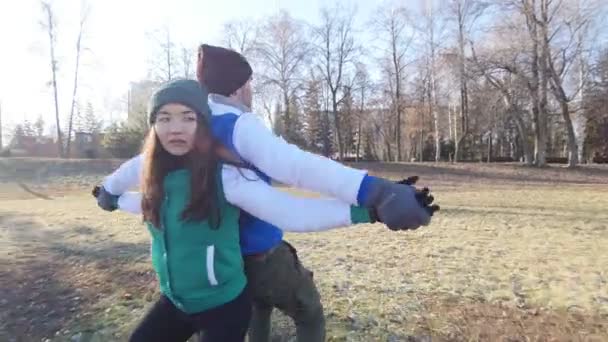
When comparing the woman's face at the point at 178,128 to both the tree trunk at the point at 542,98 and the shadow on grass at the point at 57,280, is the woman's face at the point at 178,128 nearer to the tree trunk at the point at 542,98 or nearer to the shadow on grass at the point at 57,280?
the shadow on grass at the point at 57,280

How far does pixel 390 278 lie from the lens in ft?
17.9

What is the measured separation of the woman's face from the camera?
189cm

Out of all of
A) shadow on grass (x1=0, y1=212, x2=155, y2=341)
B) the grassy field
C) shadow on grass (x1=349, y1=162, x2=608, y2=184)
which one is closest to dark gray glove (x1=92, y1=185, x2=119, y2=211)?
the grassy field

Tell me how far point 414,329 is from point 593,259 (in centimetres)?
360

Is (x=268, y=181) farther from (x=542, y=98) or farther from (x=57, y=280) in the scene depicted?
(x=542, y=98)

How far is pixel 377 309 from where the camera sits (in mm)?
4371

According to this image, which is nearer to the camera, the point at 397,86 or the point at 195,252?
the point at 195,252

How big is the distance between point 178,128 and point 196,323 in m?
0.73

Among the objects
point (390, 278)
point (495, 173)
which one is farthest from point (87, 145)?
point (390, 278)

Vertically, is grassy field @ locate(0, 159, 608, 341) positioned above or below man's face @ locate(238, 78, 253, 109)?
below

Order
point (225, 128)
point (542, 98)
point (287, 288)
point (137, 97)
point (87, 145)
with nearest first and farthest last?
point (225, 128)
point (287, 288)
point (542, 98)
point (137, 97)
point (87, 145)

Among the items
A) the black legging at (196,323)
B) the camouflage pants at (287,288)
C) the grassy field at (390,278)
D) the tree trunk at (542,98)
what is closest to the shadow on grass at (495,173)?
the tree trunk at (542,98)

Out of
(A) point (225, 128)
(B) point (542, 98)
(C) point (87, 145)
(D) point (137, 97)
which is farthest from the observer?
(C) point (87, 145)

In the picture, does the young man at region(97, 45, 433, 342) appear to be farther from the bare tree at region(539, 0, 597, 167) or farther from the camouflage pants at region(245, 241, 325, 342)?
A: the bare tree at region(539, 0, 597, 167)
